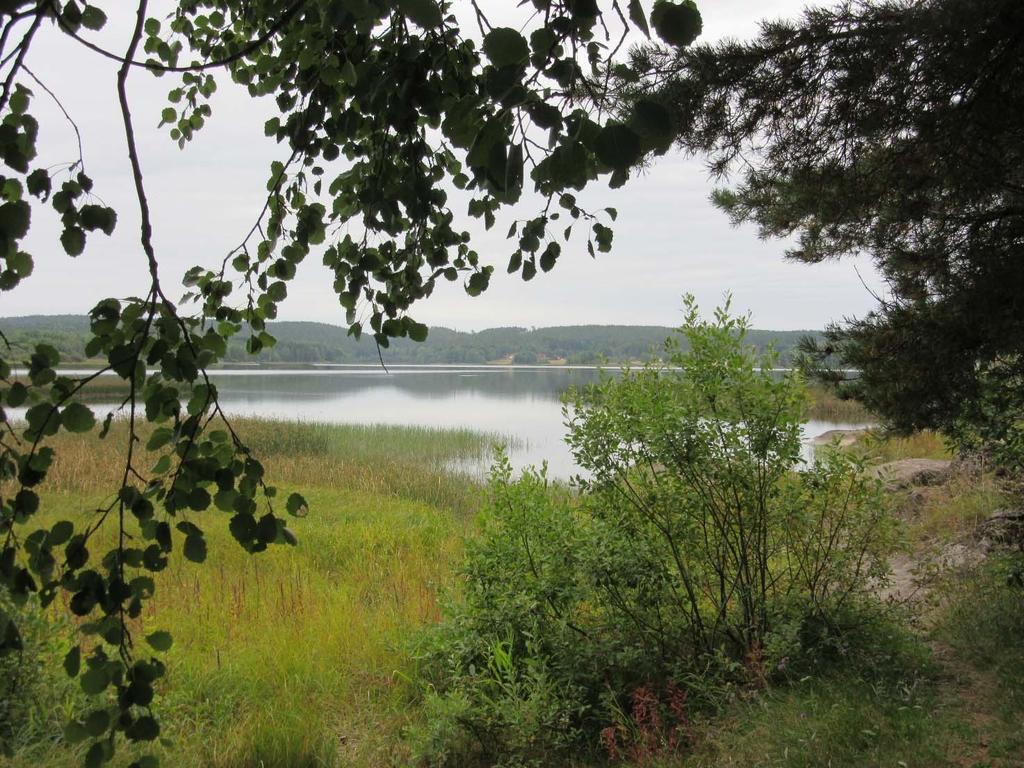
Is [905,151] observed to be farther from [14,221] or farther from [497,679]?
[14,221]

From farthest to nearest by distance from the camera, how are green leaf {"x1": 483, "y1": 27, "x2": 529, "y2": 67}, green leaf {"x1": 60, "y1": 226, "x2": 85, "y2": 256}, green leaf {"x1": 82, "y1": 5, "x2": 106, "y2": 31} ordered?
green leaf {"x1": 82, "y1": 5, "x2": 106, "y2": 31}, green leaf {"x1": 60, "y1": 226, "x2": 85, "y2": 256}, green leaf {"x1": 483, "y1": 27, "x2": 529, "y2": 67}

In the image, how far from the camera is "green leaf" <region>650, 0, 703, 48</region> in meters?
0.82

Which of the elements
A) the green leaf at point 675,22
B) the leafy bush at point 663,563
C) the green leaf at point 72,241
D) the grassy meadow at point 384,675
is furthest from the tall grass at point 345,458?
the green leaf at point 675,22

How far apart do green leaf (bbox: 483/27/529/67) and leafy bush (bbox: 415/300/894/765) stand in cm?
278

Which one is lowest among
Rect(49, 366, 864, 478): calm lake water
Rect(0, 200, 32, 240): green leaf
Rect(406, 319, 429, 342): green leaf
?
Rect(49, 366, 864, 478): calm lake water

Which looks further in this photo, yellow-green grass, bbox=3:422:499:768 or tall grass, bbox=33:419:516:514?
tall grass, bbox=33:419:516:514

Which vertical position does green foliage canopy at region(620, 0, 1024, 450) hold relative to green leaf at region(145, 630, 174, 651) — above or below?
above

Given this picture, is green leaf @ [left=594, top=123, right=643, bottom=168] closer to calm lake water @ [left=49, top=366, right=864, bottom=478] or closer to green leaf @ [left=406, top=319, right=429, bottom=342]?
green leaf @ [left=406, top=319, right=429, bottom=342]

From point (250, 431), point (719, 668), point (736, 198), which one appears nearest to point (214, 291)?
point (719, 668)

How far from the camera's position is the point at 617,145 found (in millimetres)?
783

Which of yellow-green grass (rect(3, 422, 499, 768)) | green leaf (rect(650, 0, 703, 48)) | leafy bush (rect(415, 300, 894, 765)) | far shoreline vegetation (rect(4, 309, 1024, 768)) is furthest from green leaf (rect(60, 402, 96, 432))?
leafy bush (rect(415, 300, 894, 765))

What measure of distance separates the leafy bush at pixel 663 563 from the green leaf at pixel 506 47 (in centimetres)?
278

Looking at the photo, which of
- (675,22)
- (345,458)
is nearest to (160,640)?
(675,22)

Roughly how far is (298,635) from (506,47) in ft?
16.1
